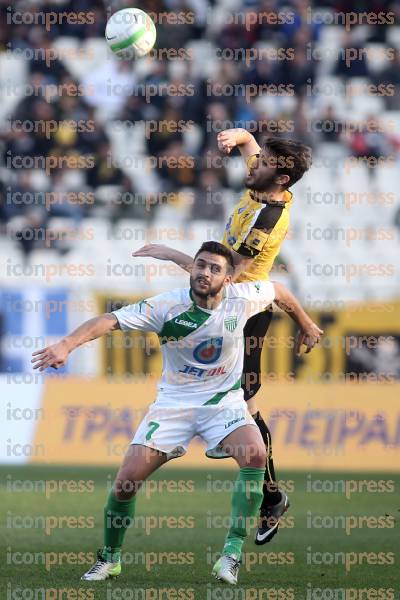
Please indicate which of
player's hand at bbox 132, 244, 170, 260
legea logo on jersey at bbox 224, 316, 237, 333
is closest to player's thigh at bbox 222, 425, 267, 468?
legea logo on jersey at bbox 224, 316, 237, 333

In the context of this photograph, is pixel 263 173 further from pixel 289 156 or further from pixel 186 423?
pixel 186 423

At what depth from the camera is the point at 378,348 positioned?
55.3ft

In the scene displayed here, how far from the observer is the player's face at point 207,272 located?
25.9 feet

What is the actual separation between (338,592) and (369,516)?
4.04m

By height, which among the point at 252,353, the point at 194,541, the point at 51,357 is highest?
the point at 51,357

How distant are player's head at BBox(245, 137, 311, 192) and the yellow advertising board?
665cm

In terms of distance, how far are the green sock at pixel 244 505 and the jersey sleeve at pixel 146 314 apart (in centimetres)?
110

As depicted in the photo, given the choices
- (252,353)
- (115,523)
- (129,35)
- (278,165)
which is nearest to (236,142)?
(278,165)

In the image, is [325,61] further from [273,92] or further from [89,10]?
[89,10]

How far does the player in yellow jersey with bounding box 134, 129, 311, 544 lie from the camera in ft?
29.0

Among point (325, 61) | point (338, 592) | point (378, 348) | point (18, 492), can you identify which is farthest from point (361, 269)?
point (338, 592)

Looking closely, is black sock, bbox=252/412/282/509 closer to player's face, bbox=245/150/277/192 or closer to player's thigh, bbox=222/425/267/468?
player's thigh, bbox=222/425/267/468

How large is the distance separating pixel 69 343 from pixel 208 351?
46.3 inches

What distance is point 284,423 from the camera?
604 inches
